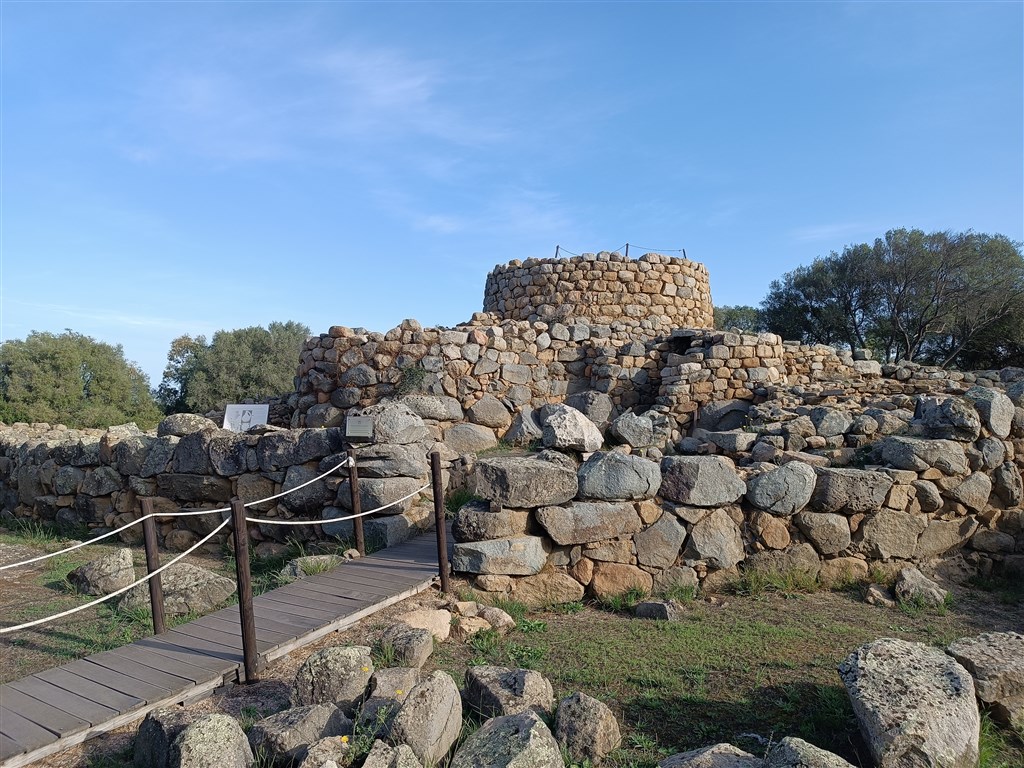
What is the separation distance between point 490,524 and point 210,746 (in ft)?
10.2

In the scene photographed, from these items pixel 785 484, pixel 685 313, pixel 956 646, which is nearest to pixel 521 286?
pixel 685 313

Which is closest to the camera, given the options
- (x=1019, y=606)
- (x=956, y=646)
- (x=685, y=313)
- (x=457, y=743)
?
(x=457, y=743)

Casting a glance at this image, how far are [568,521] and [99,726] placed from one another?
3.56 meters

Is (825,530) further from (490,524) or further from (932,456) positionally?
(490,524)

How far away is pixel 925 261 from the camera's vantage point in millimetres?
22531

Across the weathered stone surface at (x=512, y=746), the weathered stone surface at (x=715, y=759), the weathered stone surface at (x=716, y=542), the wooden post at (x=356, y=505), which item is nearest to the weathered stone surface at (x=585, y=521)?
the weathered stone surface at (x=716, y=542)

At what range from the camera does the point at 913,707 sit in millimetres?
3258

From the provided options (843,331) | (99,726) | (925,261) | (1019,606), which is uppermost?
(925,261)

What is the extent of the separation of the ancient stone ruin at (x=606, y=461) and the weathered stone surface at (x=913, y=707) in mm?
2660

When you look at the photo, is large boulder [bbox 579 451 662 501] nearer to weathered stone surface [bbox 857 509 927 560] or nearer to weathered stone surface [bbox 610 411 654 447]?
weathered stone surface [bbox 857 509 927 560]

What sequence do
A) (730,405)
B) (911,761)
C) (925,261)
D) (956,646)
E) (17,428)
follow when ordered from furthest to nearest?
(925,261)
(17,428)
(730,405)
(956,646)
(911,761)

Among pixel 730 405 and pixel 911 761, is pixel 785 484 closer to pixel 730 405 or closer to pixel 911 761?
pixel 911 761

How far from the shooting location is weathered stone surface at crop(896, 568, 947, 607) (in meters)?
5.93

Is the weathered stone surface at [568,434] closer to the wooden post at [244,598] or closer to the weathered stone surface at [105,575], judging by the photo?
the wooden post at [244,598]
